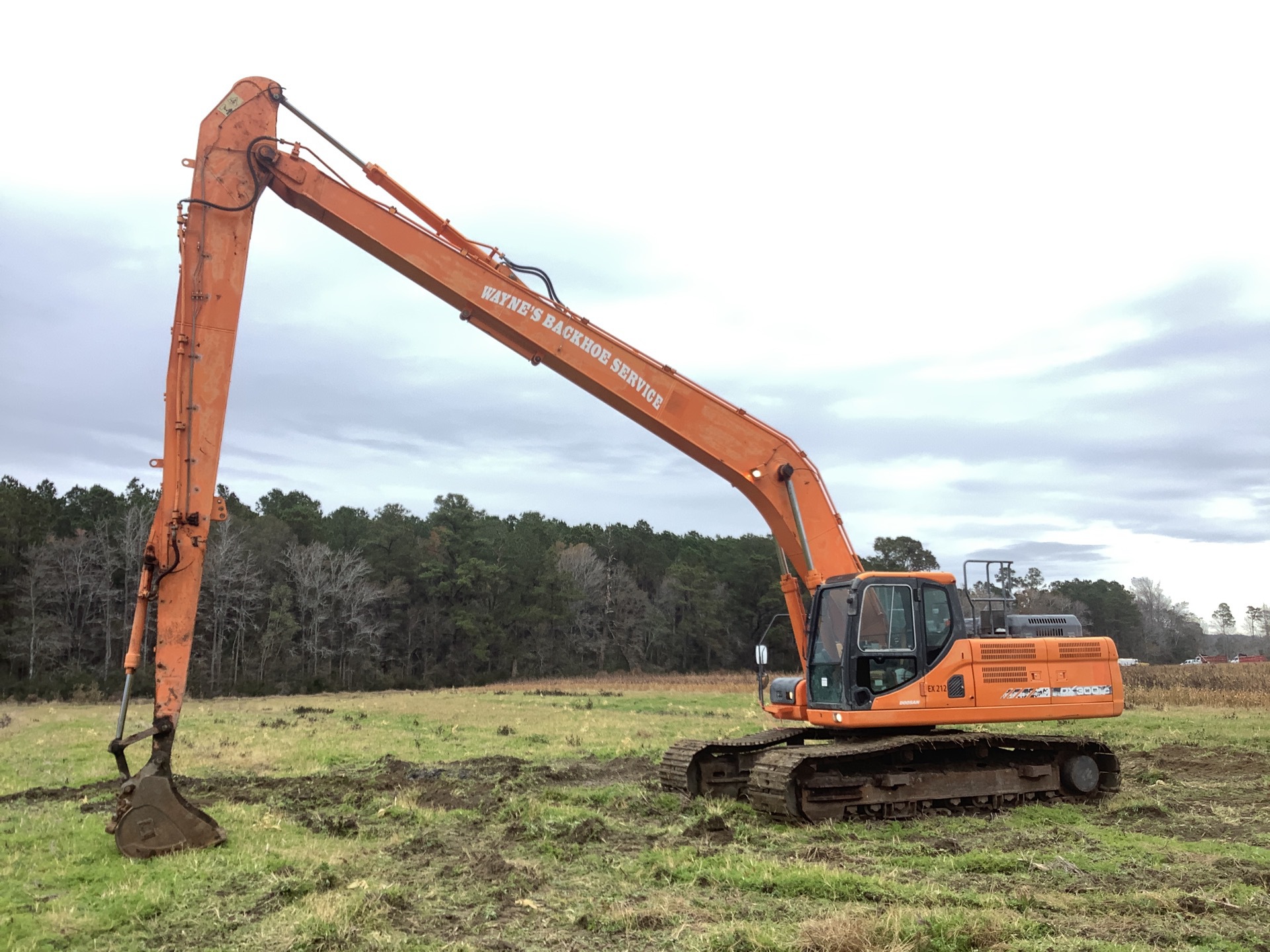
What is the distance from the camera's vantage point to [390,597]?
7706 centimetres

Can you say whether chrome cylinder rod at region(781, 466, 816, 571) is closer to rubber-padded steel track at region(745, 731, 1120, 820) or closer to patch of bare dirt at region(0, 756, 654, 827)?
rubber-padded steel track at region(745, 731, 1120, 820)

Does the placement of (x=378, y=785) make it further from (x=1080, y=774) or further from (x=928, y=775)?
(x=1080, y=774)

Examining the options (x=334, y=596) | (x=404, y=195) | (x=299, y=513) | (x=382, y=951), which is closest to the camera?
(x=382, y=951)

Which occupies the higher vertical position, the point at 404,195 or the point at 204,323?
the point at 404,195

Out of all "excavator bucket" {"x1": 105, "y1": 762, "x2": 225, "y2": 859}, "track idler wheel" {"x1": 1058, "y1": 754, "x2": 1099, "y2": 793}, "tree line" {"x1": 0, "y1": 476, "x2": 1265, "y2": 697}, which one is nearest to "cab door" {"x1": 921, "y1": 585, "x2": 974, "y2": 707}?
"track idler wheel" {"x1": 1058, "y1": 754, "x2": 1099, "y2": 793}

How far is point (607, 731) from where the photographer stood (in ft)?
Result: 74.9

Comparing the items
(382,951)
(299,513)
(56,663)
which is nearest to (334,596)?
(299,513)

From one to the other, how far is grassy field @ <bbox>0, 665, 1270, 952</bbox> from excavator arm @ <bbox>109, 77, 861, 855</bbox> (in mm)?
1450

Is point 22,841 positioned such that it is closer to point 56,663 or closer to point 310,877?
point 310,877

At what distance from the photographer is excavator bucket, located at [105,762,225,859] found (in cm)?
894

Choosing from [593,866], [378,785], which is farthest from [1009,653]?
[378,785]

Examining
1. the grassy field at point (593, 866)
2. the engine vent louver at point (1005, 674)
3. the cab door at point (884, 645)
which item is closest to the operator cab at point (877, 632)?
the cab door at point (884, 645)

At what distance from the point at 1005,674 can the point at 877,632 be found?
1761 mm

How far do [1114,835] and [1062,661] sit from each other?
261cm
